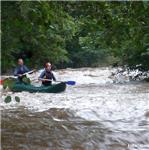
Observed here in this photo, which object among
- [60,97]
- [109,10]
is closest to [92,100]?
[60,97]

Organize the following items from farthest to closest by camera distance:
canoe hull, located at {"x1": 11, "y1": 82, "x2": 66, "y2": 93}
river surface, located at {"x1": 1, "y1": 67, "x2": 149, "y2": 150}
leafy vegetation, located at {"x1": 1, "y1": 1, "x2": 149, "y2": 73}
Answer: canoe hull, located at {"x1": 11, "y1": 82, "x2": 66, "y2": 93}, river surface, located at {"x1": 1, "y1": 67, "x2": 149, "y2": 150}, leafy vegetation, located at {"x1": 1, "y1": 1, "x2": 149, "y2": 73}

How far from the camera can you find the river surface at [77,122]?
782cm

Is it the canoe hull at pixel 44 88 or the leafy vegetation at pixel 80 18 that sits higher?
the leafy vegetation at pixel 80 18

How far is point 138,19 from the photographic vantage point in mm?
6789

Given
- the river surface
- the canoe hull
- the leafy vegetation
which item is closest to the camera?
the leafy vegetation

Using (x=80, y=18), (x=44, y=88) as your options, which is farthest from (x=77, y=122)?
(x=44, y=88)

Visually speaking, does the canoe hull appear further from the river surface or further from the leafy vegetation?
the leafy vegetation

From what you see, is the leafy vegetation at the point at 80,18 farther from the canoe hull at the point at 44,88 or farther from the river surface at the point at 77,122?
the canoe hull at the point at 44,88

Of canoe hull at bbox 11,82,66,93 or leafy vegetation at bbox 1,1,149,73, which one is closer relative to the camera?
leafy vegetation at bbox 1,1,149,73

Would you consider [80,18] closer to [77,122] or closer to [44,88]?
[77,122]

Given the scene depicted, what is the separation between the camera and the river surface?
308 inches

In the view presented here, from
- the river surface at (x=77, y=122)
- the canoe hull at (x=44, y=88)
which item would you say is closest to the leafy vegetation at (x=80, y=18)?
the river surface at (x=77, y=122)

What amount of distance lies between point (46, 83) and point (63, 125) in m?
6.50

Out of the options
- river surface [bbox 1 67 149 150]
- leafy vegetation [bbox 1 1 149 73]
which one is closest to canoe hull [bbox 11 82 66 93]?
river surface [bbox 1 67 149 150]
